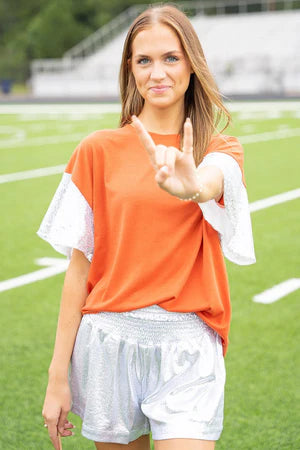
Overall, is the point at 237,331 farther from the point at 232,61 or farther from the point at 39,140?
the point at 232,61

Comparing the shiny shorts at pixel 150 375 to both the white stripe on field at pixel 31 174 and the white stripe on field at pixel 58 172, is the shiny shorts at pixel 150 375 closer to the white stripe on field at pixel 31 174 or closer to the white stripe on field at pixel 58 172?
the white stripe on field at pixel 58 172

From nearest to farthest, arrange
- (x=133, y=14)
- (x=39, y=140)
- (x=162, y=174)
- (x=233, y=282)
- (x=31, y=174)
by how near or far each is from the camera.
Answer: (x=162, y=174) → (x=233, y=282) → (x=31, y=174) → (x=39, y=140) → (x=133, y=14)

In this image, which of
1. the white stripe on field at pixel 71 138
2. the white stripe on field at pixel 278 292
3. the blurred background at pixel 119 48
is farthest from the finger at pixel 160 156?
the blurred background at pixel 119 48

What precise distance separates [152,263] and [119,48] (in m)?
50.1

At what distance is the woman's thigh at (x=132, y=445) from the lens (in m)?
2.58

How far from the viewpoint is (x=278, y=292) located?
630 cm

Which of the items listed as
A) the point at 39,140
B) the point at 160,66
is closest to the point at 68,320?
the point at 160,66

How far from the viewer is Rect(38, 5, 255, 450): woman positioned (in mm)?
2406

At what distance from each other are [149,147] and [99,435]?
0.98 m

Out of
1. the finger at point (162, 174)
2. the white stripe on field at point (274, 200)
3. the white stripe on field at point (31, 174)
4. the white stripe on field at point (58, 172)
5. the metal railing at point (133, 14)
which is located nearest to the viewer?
the finger at point (162, 174)

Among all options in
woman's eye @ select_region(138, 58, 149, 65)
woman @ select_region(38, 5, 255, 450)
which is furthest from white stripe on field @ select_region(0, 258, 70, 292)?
woman's eye @ select_region(138, 58, 149, 65)

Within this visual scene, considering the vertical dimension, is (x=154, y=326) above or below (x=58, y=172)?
above

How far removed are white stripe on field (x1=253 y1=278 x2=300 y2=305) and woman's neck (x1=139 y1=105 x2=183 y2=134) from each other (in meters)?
3.69

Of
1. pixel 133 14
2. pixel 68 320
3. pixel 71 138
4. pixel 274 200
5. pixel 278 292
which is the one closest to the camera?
pixel 68 320
